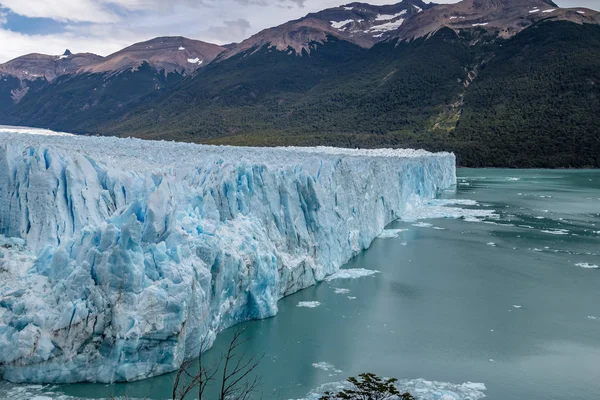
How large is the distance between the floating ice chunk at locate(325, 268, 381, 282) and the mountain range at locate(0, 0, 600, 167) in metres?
36.3

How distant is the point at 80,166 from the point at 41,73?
6112 inches

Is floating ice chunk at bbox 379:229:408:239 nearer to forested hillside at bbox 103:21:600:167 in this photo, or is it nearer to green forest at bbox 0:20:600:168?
forested hillside at bbox 103:21:600:167

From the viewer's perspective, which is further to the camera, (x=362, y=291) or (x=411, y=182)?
(x=411, y=182)

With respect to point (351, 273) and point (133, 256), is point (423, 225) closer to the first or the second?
point (351, 273)

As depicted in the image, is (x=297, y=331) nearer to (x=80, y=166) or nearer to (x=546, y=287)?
(x=80, y=166)

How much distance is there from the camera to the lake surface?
323 inches

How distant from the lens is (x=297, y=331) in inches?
396

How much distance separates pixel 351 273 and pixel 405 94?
5443 centimetres

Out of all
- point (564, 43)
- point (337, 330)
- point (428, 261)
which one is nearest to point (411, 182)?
point (428, 261)

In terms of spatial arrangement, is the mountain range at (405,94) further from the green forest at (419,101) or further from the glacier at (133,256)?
the glacier at (133,256)

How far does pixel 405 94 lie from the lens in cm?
6519

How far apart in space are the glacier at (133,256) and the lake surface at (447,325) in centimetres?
44

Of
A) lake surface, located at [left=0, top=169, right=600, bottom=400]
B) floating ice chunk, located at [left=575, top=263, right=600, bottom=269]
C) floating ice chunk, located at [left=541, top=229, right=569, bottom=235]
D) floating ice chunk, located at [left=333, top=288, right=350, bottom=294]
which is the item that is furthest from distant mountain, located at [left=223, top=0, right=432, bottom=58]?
floating ice chunk, located at [left=333, top=288, right=350, bottom=294]

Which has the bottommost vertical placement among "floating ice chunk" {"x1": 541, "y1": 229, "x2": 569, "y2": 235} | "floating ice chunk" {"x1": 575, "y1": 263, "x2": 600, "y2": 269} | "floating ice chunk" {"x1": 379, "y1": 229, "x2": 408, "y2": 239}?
"floating ice chunk" {"x1": 575, "y1": 263, "x2": 600, "y2": 269}
